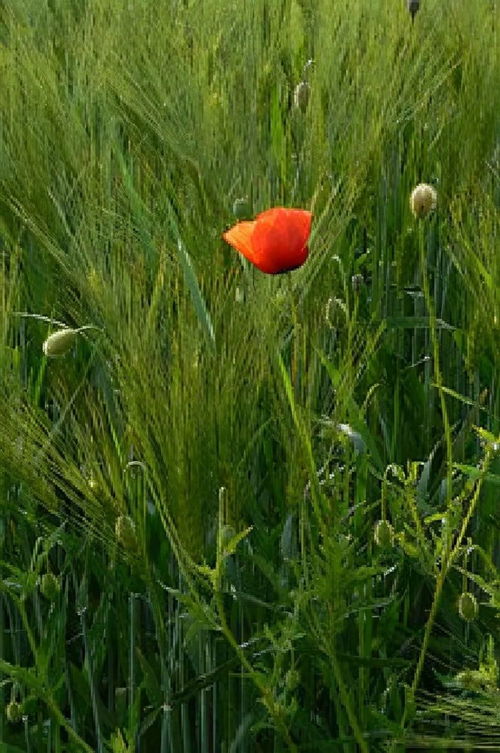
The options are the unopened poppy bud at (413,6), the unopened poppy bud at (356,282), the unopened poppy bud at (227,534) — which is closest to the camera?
the unopened poppy bud at (227,534)

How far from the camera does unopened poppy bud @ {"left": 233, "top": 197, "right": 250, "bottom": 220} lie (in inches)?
36.9

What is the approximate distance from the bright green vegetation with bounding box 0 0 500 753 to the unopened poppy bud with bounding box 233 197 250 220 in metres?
0.01

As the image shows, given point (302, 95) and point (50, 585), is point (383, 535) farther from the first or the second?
point (302, 95)

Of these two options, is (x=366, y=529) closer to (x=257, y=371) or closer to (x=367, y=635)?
(x=367, y=635)

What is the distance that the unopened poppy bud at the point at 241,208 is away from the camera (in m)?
0.94

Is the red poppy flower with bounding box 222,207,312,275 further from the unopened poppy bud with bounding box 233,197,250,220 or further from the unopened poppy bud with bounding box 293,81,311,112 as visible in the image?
the unopened poppy bud with bounding box 293,81,311,112

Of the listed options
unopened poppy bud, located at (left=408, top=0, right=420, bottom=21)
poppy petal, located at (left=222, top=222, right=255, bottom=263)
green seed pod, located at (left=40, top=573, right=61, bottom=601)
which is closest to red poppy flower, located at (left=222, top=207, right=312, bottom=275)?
poppy petal, located at (left=222, top=222, right=255, bottom=263)

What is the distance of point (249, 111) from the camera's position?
3.52 feet

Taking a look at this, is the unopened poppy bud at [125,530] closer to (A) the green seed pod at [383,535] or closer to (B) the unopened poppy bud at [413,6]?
(A) the green seed pod at [383,535]

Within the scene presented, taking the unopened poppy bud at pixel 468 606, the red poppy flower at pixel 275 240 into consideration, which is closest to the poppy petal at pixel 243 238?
the red poppy flower at pixel 275 240

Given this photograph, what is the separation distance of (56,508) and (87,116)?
19.8 inches

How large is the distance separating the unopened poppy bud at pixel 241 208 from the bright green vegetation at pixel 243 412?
1 centimetres

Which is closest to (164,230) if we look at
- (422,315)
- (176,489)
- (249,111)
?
(249,111)

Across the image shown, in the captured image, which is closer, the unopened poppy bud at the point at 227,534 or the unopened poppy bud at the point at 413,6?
the unopened poppy bud at the point at 227,534
